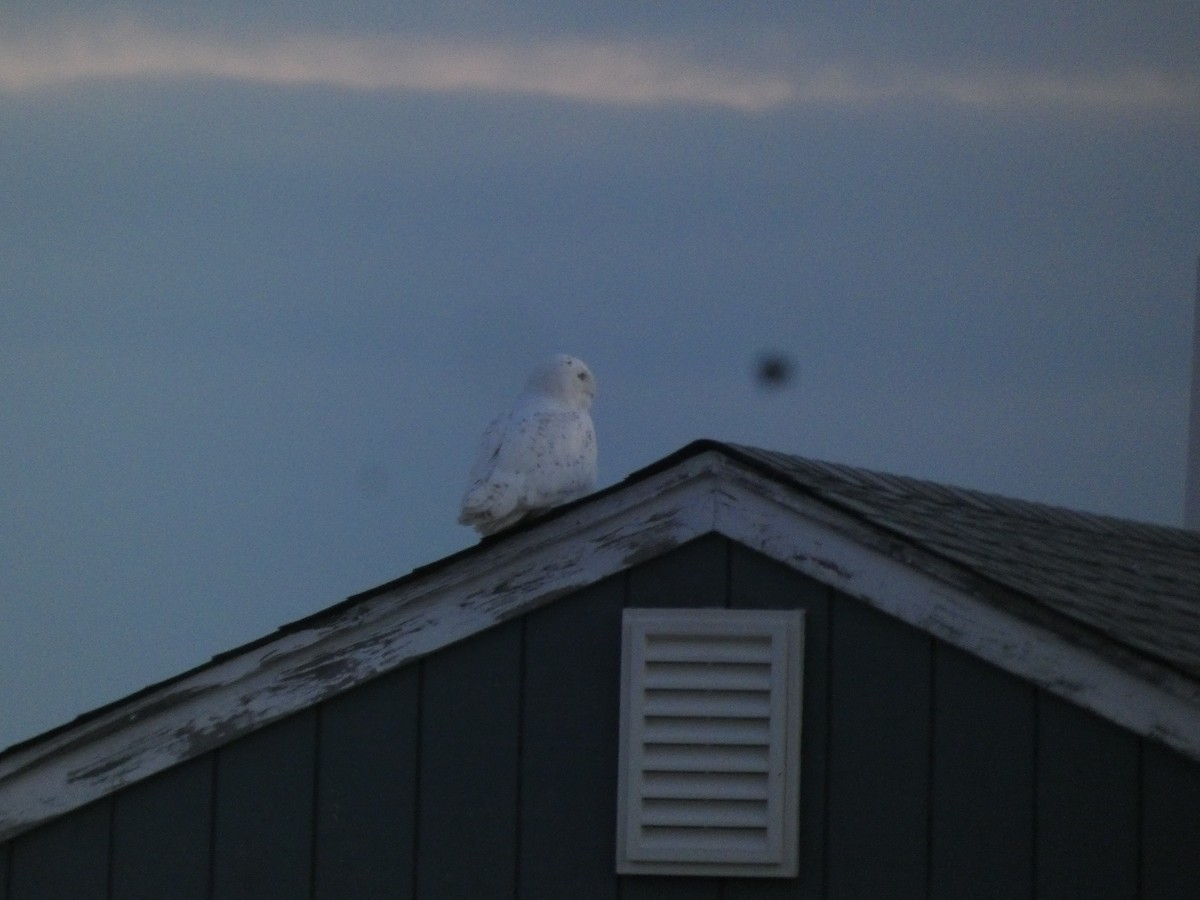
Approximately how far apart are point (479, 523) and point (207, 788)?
114 centimetres

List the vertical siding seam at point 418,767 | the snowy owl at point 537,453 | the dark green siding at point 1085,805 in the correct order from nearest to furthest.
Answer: the dark green siding at point 1085,805 < the vertical siding seam at point 418,767 < the snowy owl at point 537,453

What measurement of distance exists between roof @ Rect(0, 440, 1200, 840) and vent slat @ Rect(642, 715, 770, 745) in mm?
443

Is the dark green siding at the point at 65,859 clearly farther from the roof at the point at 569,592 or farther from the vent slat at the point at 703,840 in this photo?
the vent slat at the point at 703,840

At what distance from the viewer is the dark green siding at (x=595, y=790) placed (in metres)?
5.65

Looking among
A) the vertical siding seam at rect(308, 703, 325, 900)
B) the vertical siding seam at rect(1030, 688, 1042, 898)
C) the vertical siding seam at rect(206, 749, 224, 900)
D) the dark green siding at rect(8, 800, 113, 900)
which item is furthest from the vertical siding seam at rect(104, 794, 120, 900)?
the vertical siding seam at rect(1030, 688, 1042, 898)

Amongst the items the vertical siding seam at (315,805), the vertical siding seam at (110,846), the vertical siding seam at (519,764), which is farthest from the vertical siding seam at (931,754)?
the vertical siding seam at (110,846)

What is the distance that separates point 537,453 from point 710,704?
1268 millimetres

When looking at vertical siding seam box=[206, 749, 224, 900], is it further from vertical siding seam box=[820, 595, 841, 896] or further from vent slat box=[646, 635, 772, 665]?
vertical siding seam box=[820, 595, 841, 896]

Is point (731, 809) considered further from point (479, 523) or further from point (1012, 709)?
point (479, 523)

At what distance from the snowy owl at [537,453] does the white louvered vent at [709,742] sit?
78 cm

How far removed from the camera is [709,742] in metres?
5.89

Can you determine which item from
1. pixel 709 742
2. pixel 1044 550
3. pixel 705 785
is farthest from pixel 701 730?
pixel 1044 550

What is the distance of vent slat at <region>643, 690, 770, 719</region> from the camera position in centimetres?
588

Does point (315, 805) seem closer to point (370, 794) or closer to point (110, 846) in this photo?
point (370, 794)
